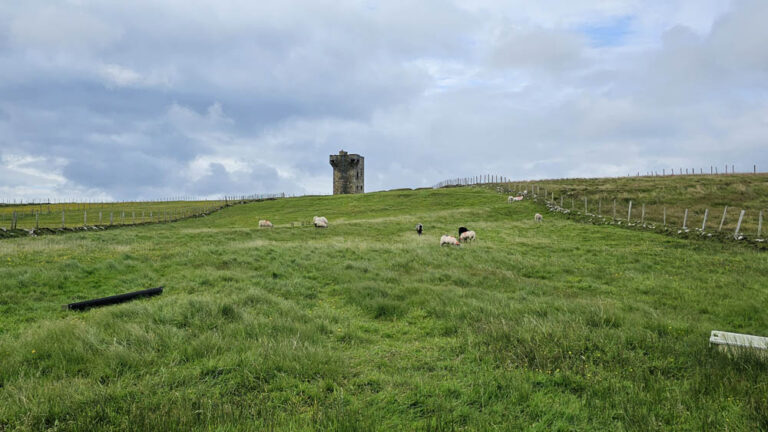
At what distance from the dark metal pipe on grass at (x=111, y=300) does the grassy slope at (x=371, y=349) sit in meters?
0.36

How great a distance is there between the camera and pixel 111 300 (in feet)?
34.1

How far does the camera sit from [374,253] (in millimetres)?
18984

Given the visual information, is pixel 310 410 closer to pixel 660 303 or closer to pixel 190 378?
pixel 190 378

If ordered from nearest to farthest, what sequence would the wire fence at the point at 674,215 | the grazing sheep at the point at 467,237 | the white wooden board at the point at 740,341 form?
the white wooden board at the point at 740,341
the grazing sheep at the point at 467,237
the wire fence at the point at 674,215

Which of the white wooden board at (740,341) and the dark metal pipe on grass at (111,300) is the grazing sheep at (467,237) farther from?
the white wooden board at (740,341)

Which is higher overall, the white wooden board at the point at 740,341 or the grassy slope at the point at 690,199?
the grassy slope at the point at 690,199

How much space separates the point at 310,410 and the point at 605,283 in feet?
42.4

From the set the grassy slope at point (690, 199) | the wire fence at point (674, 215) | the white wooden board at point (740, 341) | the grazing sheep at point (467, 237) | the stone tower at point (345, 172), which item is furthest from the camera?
the stone tower at point (345, 172)

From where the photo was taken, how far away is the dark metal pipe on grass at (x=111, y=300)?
981 centimetres

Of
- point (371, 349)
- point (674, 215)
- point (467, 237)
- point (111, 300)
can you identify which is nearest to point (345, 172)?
point (674, 215)

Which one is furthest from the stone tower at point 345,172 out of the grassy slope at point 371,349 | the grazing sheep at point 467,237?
the grassy slope at point 371,349

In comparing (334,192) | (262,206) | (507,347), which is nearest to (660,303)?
(507,347)

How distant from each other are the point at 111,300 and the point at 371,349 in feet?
24.8

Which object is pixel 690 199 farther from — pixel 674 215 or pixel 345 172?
pixel 345 172
